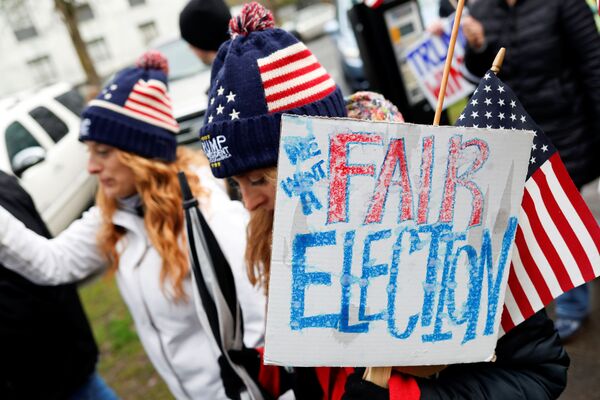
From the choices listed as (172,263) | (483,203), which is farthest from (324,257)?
(172,263)

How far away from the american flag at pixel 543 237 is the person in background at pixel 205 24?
2008mm

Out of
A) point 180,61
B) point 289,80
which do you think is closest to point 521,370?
point 289,80

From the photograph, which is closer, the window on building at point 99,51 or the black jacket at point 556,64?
the black jacket at point 556,64

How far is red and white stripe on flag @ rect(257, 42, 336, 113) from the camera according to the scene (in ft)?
4.31

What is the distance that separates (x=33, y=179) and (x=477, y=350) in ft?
18.4

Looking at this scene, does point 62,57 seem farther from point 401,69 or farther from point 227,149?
point 227,149

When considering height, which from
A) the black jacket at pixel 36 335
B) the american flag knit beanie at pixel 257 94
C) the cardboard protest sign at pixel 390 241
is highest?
the american flag knit beanie at pixel 257 94

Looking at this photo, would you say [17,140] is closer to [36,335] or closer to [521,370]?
[36,335]

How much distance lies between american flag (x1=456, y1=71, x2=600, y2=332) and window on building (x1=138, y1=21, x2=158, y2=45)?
1273 inches

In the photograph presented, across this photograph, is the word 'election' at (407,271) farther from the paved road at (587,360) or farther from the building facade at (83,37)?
the building facade at (83,37)

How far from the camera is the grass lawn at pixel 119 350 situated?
3.98m

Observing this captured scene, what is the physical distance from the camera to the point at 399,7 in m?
3.86

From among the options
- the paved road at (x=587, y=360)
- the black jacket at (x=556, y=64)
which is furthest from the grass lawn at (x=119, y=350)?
the black jacket at (x=556, y=64)

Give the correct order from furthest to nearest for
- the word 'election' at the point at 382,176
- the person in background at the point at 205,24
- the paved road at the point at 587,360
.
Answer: the person in background at the point at 205,24, the paved road at the point at 587,360, the word 'election' at the point at 382,176
